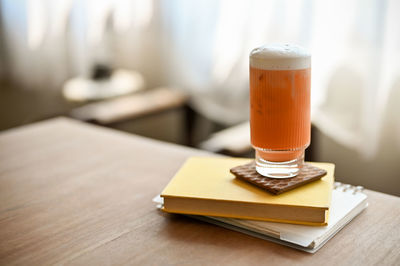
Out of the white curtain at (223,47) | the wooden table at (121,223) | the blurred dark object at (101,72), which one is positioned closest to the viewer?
the wooden table at (121,223)

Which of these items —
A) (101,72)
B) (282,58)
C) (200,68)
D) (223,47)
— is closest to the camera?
→ (282,58)

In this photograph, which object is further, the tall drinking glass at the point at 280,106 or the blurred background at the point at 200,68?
the blurred background at the point at 200,68

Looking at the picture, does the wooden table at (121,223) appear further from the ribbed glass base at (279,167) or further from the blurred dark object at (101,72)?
the blurred dark object at (101,72)

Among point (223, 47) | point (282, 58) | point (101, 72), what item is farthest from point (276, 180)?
point (101, 72)

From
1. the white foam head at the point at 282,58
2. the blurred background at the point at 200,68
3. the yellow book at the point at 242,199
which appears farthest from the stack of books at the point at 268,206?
the blurred background at the point at 200,68

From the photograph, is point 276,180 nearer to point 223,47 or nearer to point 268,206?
point 268,206

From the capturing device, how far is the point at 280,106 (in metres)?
0.75

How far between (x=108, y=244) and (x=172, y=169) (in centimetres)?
32

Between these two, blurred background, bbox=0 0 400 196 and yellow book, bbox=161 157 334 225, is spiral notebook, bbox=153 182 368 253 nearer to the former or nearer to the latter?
yellow book, bbox=161 157 334 225

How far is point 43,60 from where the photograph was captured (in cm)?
275

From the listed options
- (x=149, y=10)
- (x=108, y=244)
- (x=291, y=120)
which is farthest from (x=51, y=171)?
(x=149, y=10)

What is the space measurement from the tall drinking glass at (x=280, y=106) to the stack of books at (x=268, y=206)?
0.17 feet

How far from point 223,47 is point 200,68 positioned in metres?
0.18

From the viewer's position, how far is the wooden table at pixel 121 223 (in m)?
0.71
